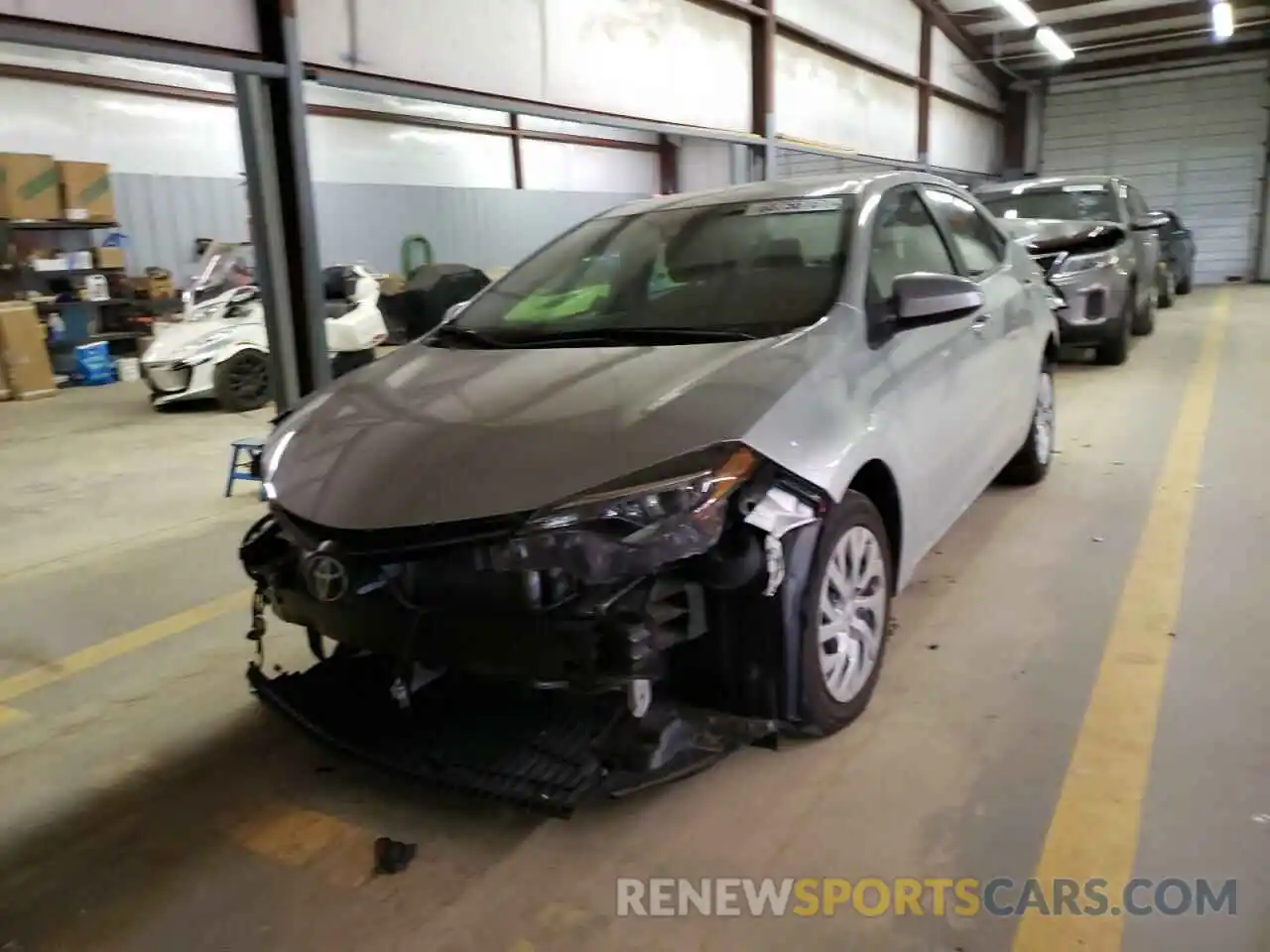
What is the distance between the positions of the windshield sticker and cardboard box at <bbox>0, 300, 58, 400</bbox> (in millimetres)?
8988

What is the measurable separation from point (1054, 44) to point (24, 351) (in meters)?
13.9

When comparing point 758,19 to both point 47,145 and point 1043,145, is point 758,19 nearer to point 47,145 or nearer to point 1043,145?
point 47,145

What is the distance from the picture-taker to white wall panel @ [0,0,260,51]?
3475mm

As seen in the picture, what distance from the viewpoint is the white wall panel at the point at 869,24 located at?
31.5ft

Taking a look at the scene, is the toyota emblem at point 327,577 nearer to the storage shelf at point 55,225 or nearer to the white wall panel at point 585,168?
the storage shelf at point 55,225

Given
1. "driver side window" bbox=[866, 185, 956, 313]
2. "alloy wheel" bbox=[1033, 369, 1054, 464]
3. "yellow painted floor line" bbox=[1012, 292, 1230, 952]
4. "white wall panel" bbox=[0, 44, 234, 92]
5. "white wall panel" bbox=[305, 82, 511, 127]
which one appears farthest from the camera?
"white wall panel" bbox=[305, 82, 511, 127]

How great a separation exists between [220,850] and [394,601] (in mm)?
762

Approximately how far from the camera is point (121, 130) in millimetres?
11648

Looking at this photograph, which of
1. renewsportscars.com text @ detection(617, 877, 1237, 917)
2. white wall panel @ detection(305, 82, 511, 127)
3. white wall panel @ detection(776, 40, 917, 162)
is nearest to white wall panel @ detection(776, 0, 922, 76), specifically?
white wall panel @ detection(776, 40, 917, 162)

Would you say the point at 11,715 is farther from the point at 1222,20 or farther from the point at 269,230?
the point at 1222,20

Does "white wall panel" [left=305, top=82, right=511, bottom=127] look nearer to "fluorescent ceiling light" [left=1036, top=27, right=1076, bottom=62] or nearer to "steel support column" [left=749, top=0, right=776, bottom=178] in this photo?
"steel support column" [left=749, top=0, right=776, bottom=178]

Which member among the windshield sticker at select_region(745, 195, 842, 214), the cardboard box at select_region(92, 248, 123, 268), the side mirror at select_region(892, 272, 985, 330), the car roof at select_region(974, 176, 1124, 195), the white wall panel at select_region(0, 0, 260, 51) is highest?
the white wall panel at select_region(0, 0, 260, 51)

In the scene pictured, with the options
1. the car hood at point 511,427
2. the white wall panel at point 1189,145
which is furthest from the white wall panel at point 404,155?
the car hood at point 511,427

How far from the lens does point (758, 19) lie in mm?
8570
